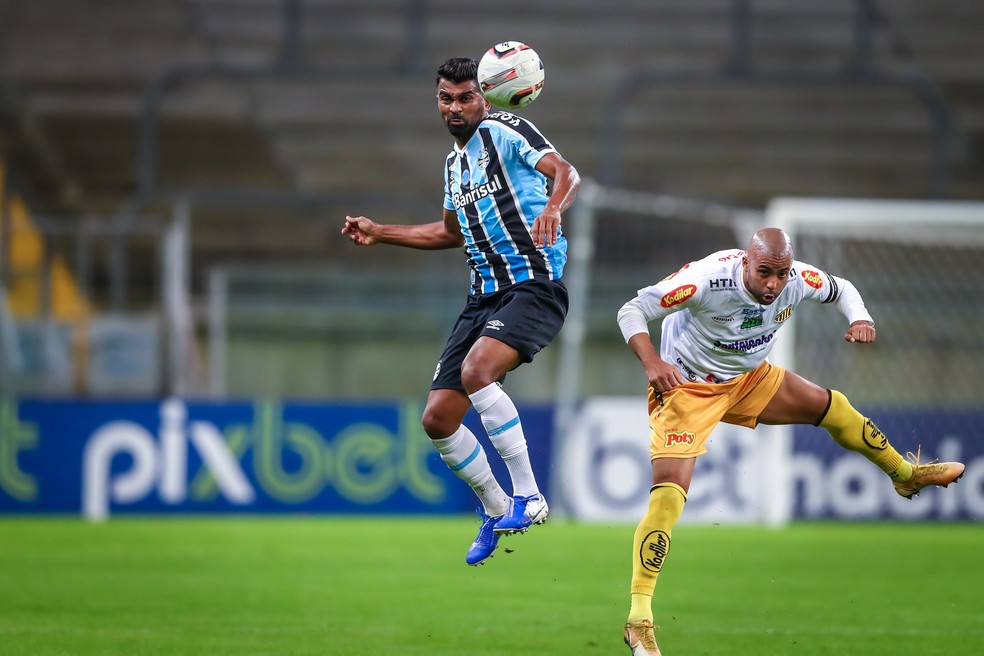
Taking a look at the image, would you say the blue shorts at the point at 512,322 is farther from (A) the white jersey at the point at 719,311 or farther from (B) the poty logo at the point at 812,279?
(B) the poty logo at the point at 812,279

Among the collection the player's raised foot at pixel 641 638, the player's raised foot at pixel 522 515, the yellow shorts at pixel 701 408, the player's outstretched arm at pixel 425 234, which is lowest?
the player's raised foot at pixel 641 638

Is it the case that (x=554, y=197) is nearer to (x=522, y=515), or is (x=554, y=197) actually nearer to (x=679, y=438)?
(x=679, y=438)

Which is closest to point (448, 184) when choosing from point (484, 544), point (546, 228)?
point (546, 228)

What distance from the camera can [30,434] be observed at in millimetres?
15992

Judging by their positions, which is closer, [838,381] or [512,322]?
[512,322]

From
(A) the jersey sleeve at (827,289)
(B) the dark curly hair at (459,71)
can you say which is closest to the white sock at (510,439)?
(B) the dark curly hair at (459,71)

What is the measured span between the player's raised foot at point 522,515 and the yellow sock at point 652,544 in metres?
0.52

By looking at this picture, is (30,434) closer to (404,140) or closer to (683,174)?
(404,140)

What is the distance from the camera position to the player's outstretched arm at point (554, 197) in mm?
6570

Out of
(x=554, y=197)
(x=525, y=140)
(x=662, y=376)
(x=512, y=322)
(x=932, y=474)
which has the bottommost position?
(x=932, y=474)

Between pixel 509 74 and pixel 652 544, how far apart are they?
2345 millimetres

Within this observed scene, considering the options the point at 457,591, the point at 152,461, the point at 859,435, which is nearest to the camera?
the point at 859,435

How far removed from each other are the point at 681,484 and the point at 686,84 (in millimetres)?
15458

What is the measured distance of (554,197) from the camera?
6738mm
